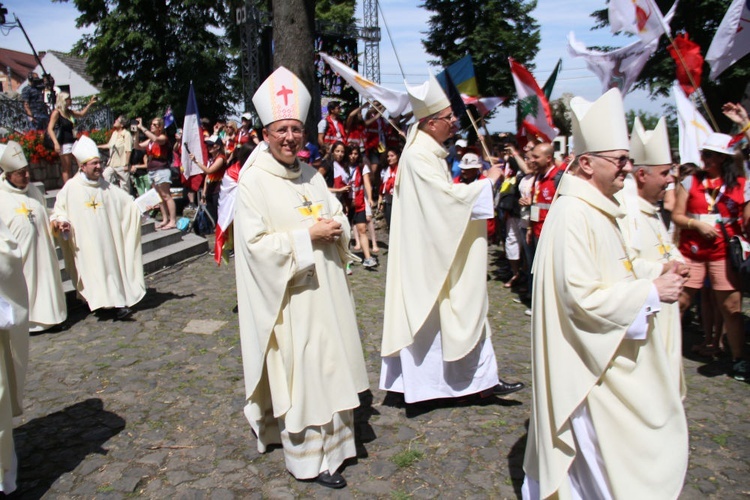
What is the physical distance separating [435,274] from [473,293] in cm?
32

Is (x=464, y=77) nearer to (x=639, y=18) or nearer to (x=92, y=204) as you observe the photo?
(x=639, y=18)

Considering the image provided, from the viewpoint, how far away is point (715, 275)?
5.77 m

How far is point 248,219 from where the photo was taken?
12.4 ft

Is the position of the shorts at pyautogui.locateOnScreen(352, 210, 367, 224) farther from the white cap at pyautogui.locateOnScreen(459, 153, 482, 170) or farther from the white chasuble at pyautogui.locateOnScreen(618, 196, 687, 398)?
the white chasuble at pyautogui.locateOnScreen(618, 196, 687, 398)

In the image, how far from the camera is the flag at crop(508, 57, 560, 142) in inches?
274

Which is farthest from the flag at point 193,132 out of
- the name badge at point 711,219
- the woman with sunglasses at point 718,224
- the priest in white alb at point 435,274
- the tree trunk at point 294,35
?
the name badge at point 711,219

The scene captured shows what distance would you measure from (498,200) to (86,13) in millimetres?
31024

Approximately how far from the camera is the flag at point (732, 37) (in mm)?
6289

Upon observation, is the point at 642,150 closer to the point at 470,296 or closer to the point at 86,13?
the point at 470,296

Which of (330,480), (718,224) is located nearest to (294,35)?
(718,224)

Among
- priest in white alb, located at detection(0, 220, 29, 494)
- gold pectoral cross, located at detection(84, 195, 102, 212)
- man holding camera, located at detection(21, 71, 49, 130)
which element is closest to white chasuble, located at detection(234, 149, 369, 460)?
priest in white alb, located at detection(0, 220, 29, 494)

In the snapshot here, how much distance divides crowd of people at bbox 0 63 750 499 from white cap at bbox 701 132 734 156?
0.03 metres

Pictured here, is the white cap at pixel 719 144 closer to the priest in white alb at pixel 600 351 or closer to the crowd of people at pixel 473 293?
the crowd of people at pixel 473 293

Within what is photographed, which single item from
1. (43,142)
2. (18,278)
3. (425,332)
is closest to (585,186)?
(425,332)
